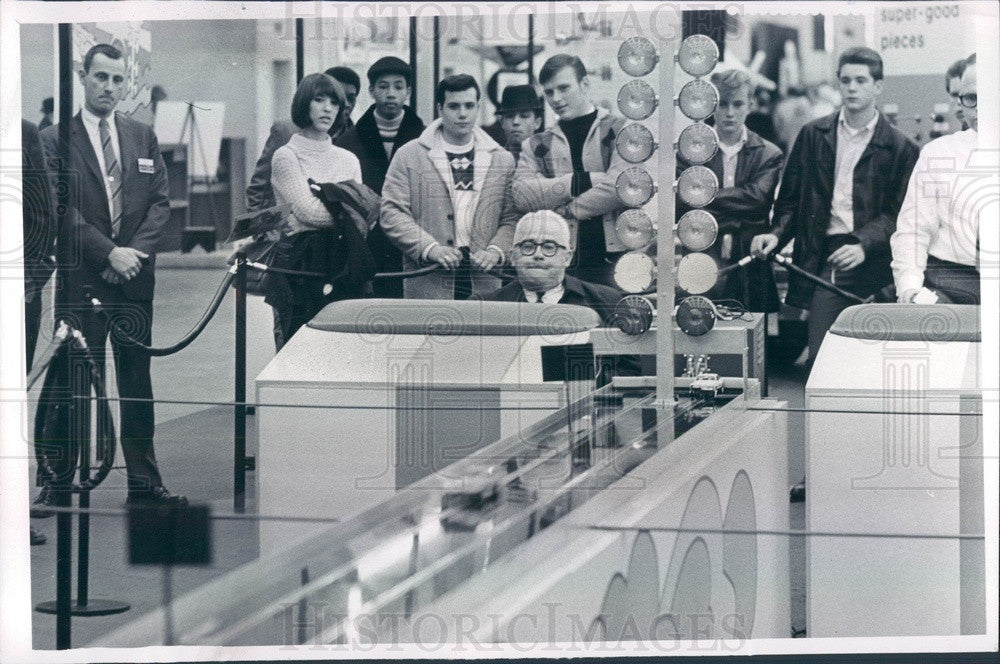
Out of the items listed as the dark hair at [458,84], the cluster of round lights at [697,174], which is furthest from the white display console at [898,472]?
the dark hair at [458,84]

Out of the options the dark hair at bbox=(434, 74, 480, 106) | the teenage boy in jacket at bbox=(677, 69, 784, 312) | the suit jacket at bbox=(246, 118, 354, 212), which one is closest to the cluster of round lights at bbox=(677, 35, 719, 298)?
the teenage boy in jacket at bbox=(677, 69, 784, 312)

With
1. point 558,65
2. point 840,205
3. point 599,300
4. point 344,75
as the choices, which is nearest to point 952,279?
point 840,205

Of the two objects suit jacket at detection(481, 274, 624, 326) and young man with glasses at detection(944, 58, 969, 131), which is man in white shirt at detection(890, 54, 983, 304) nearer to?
young man with glasses at detection(944, 58, 969, 131)

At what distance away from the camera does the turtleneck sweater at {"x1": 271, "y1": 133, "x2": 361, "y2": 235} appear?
11.2 ft

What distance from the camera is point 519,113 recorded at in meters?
3.39

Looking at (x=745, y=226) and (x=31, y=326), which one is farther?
(x=745, y=226)

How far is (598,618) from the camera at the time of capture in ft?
9.63

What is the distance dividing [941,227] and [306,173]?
1.44 m

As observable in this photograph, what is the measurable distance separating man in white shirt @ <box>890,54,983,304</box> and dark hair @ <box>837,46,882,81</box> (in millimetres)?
185

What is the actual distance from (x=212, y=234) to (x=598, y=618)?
1.22 meters

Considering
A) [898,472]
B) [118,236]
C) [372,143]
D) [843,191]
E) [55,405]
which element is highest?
[372,143]

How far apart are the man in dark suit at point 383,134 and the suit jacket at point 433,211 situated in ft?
0.07

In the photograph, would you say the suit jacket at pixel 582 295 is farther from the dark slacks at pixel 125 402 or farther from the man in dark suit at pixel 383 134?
the dark slacks at pixel 125 402

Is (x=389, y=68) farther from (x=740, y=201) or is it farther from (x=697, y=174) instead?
(x=740, y=201)
